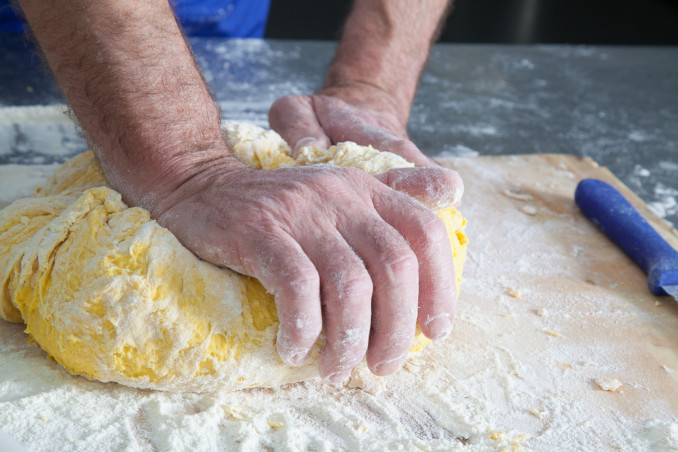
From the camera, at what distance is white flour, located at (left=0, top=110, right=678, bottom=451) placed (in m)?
1.14

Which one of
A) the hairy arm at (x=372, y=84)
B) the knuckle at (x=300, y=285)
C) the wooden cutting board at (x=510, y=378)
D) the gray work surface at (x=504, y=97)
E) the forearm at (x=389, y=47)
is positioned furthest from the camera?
the gray work surface at (x=504, y=97)

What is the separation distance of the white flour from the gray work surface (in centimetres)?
76

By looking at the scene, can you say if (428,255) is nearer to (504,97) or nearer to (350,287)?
(350,287)

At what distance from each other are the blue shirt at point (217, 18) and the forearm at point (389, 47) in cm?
80

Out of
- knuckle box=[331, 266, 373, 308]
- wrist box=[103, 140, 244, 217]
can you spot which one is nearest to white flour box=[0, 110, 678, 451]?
knuckle box=[331, 266, 373, 308]

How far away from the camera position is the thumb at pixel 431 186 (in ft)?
4.22

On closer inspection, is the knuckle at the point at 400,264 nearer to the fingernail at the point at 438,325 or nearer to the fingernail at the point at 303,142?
the fingernail at the point at 438,325

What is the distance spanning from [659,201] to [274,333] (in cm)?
158

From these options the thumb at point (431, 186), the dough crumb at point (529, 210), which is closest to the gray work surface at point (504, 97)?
the dough crumb at point (529, 210)

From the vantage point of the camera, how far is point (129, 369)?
117cm

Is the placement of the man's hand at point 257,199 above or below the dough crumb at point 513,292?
above

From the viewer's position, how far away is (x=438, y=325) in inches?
48.3

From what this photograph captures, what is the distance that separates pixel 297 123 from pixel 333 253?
28.4 inches

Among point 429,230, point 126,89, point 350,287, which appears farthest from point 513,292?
point 126,89
